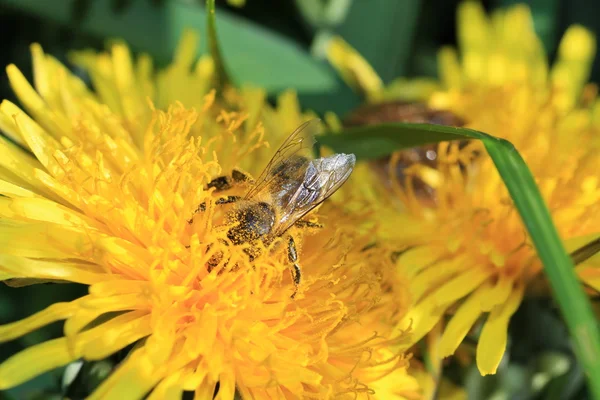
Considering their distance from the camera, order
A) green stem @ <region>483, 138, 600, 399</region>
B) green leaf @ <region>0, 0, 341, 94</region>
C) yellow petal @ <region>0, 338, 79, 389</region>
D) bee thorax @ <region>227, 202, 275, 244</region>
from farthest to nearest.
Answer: green leaf @ <region>0, 0, 341, 94</region> → bee thorax @ <region>227, 202, 275, 244</region> → yellow petal @ <region>0, 338, 79, 389</region> → green stem @ <region>483, 138, 600, 399</region>

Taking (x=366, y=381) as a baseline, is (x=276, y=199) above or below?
above

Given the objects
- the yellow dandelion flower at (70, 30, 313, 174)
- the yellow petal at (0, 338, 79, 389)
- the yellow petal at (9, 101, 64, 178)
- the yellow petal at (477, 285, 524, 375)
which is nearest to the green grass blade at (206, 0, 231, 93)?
the yellow dandelion flower at (70, 30, 313, 174)

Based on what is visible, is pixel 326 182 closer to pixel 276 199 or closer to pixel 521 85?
pixel 276 199

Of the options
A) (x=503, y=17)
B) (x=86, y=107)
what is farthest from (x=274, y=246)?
(x=503, y=17)

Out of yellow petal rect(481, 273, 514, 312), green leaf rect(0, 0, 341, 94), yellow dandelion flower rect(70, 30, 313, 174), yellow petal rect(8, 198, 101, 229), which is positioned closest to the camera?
yellow petal rect(8, 198, 101, 229)

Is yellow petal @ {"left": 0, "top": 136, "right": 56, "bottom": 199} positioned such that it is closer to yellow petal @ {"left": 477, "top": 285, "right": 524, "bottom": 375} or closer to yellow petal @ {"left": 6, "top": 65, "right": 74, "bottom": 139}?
yellow petal @ {"left": 6, "top": 65, "right": 74, "bottom": 139}

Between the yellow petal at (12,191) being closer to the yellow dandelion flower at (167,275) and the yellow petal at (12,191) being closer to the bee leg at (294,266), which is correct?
the yellow dandelion flower at (167,275)
